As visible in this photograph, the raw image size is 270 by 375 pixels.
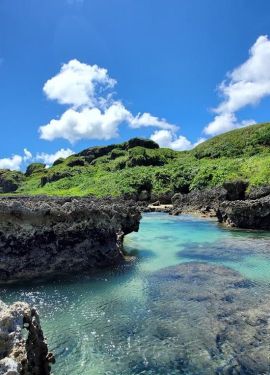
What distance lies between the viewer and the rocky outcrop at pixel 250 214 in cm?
4116

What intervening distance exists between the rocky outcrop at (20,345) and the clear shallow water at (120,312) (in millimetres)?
2763

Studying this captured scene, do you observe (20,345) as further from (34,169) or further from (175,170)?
(34,169)

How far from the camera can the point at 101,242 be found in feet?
76.6

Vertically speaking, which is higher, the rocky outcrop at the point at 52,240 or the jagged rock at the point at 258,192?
the jagged rock at the point at 258,192

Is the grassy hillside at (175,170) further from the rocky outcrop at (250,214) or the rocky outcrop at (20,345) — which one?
the rocky outcrop at (20,345)

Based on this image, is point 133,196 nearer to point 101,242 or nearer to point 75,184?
point 75,184

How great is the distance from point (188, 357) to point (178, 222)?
38278 mm

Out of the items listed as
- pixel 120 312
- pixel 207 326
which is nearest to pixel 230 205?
pixel 120 312

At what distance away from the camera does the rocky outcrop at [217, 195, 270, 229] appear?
41156 mm

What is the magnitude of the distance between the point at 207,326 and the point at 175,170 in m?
78.6

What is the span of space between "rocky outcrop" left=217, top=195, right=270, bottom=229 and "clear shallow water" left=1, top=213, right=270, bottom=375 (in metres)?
11.4

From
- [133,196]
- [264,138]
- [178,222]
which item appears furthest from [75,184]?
[178,222]

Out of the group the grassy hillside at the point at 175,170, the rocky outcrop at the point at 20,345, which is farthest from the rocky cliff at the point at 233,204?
the rocky outcrop at the point at 20,345

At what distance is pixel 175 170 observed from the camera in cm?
9238
